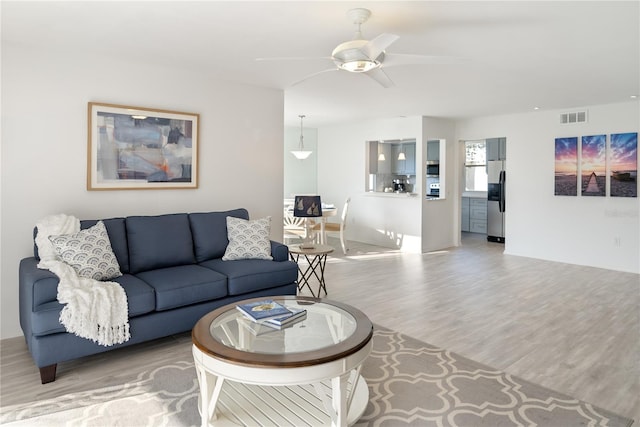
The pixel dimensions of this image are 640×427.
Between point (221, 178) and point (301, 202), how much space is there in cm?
94

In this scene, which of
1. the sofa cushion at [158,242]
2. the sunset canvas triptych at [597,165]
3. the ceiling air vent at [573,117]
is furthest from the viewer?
the ceiling air vent at [573,117]

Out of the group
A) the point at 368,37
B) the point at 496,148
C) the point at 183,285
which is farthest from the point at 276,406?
the point at 496,148

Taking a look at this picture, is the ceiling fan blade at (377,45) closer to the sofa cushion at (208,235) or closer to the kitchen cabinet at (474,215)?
the sofa cushion at (208,235)

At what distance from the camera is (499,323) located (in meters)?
3.80

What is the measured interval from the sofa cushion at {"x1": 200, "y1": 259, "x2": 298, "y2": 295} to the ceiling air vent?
16.7 ft

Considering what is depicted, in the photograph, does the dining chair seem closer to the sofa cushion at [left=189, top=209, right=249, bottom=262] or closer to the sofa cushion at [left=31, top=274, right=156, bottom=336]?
the sofa cushion at [left=189, top=209, right=249, bottom=262]

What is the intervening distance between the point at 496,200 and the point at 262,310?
23.0ft

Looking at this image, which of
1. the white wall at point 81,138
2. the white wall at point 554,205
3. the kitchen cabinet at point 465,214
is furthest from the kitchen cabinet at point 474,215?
the white wall at point 81,138

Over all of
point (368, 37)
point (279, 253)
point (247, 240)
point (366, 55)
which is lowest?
point (279, 253)

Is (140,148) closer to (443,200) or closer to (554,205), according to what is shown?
(443,200)

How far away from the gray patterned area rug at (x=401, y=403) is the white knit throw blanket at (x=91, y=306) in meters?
0.36

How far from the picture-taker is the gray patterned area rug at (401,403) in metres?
2.26

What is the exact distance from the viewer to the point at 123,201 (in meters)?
4.04

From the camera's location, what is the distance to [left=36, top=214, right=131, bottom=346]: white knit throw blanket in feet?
8.85
